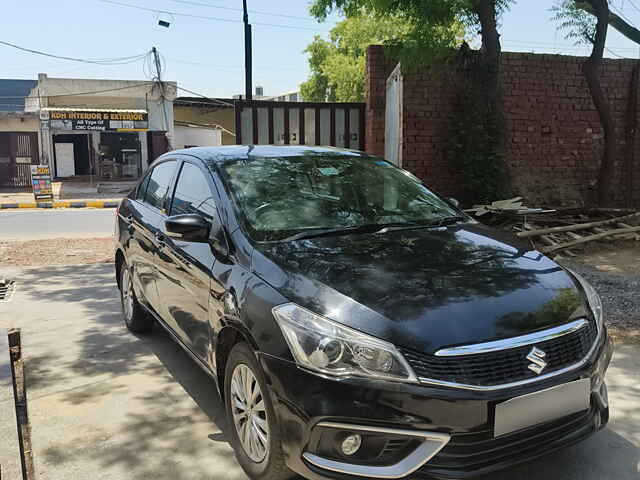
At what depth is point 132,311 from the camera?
17.0 feet

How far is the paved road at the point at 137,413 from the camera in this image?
299cm

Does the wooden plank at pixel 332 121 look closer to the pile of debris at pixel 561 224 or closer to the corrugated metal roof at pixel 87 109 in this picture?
the pile of debris at pixel 561 224

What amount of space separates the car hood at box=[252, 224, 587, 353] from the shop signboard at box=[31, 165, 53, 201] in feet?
61.5

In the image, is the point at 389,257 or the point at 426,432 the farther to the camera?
the point at 389,257

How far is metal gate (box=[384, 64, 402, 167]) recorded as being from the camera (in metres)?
9.47

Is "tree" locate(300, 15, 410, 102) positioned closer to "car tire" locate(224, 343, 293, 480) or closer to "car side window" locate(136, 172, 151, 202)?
"car side window" locate(136, 172, 151, 202)

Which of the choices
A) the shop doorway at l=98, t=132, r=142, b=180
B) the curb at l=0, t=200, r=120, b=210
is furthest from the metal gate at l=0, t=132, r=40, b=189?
the curb at l=0, t=200, r=120, b=210

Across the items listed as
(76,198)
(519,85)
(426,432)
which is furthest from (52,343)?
(76,198)

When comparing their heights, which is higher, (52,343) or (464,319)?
(464,319)

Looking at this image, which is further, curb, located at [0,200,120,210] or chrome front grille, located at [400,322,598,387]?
curb, located at [0,200,120,210]

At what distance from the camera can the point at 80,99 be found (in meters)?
28.1

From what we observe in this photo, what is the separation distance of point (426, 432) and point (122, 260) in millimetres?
3929

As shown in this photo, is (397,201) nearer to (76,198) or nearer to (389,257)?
(389,257)

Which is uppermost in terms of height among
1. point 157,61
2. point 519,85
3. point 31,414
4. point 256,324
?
point 157,61
